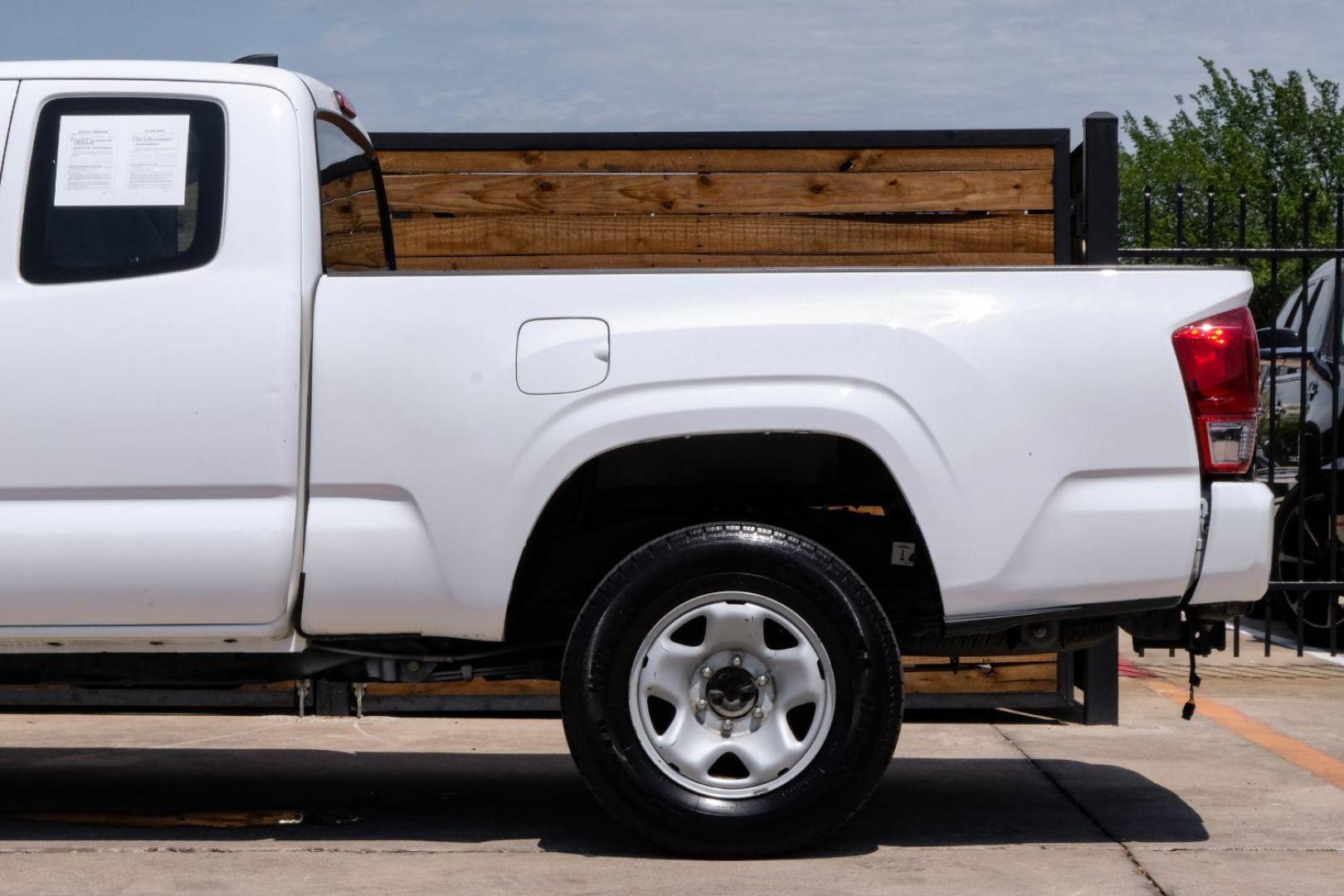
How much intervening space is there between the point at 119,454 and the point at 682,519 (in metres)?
1.49

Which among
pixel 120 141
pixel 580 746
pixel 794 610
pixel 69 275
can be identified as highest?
pixel 120 141

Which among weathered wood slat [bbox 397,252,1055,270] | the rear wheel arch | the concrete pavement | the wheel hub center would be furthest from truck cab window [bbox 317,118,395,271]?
the concrete pavement

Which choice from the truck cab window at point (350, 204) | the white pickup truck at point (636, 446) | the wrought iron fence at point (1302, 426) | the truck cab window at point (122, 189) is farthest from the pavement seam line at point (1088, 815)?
the truck cab window at point (122, 189)

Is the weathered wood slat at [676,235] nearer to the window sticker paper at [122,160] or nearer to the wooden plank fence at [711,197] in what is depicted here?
the wooden plank fence at [711,197]

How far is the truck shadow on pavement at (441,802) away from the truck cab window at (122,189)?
5.19 ft

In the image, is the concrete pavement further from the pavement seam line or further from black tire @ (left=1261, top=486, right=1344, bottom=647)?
black tire @ (left=1261, top=486, right=1344, bottom=647)

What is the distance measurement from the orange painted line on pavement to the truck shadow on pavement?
0.63 meters

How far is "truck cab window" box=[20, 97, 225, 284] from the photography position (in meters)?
4.66

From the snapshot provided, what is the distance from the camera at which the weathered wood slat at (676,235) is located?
754cm

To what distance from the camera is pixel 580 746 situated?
15.0ft

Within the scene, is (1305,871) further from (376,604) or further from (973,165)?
(973,165)

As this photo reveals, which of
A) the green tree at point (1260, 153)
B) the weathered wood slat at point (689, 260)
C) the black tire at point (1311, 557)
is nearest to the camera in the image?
the weathered wood slat at point (689, 260)

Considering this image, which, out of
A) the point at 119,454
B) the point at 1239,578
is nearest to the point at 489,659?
the point at 119,454

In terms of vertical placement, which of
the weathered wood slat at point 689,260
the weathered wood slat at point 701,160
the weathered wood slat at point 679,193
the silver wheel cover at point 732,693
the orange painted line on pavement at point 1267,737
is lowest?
the orange painted line on pavement at point 1267,737
